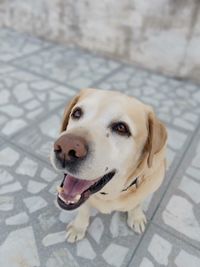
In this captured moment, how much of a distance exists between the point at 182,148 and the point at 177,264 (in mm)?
1336

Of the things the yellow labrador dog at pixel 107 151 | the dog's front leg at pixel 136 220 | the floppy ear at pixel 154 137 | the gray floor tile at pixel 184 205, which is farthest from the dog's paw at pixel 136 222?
the floppy ear at pixel 154 137

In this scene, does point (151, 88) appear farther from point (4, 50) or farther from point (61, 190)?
point (61, 190)

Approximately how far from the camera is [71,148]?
147cm

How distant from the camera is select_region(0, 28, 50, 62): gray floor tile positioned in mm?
4746

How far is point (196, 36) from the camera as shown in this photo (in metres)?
4.27

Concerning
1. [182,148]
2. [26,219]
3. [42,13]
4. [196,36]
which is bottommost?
[26,219]

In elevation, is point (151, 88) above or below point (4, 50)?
above

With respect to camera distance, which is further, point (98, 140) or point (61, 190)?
point (61, 190)

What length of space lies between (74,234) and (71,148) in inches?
36.2

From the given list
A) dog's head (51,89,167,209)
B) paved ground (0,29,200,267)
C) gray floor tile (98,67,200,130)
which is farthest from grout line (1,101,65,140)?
dog's head (51,89,167,209)

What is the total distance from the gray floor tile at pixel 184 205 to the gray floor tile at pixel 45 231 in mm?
319

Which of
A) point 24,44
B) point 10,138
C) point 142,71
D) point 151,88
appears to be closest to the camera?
point 10,138

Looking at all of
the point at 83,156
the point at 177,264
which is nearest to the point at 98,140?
the point at 83,156

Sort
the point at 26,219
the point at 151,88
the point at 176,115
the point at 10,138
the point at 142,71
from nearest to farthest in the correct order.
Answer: the point at 26,219, the point at 10,138, the point at 176,115, the point at 151,88, the point at 142,71
